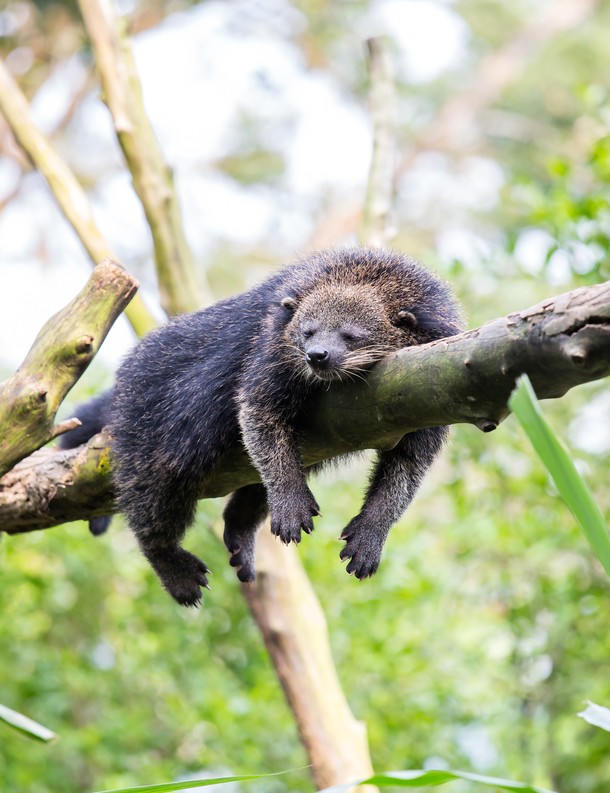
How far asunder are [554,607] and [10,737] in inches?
133

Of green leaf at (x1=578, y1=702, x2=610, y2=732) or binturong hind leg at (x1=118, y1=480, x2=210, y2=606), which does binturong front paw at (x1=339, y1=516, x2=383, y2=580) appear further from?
green leaf at (x1=578, y1=702, x2=610, y2=732)

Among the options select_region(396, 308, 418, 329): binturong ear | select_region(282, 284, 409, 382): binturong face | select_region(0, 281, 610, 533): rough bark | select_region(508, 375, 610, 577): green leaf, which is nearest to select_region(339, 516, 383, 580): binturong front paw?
select_region(0, 281, 610, 533): rough bark

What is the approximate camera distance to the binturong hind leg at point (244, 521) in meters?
3.67

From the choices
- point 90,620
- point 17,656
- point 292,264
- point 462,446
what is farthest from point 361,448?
point 90,620

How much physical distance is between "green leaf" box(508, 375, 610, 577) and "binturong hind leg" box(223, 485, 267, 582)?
2483 millimetres

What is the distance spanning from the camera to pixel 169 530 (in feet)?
11.2

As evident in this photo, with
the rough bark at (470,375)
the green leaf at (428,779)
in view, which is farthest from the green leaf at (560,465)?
the rough bark at (470,375)

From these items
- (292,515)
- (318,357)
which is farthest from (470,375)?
(292,515)

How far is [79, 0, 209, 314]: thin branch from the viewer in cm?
476

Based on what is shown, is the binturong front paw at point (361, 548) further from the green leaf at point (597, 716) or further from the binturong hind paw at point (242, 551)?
the green leaf at point (597, 716)

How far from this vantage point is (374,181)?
518 cm

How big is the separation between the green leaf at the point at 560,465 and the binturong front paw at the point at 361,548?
162cm

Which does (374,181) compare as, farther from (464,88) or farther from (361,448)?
(464,88)

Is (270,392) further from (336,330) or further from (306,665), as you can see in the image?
(306,665)
